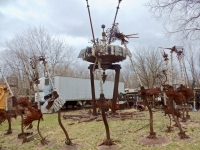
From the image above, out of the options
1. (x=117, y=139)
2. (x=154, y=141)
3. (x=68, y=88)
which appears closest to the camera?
(x=154, y=141)

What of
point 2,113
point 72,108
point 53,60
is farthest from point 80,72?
point 2,113

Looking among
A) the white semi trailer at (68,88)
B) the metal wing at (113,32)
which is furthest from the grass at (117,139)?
the white semi trailer at (68,88)

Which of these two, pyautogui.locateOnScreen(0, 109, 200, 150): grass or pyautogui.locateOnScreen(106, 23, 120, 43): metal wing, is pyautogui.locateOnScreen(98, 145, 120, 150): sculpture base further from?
pyautogui.locateOnScreen(106, 23, 120, 43): metal wing

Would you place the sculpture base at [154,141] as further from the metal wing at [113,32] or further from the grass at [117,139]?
the metal wing at [113,32]

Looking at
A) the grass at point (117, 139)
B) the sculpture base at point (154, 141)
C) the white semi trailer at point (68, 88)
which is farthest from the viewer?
the white semi trailer at point (68, 88)

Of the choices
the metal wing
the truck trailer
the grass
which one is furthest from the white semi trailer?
the metal wing

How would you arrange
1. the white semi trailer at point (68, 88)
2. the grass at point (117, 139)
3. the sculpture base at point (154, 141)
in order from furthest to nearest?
the white semi trailer at point (68, 88)
the sculpture base at point (154, 141)
the grass at point (117, 139)

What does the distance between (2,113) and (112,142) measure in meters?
4.01

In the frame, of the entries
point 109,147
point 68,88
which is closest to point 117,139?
point 109,147

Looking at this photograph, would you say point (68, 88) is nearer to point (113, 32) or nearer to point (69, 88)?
point (69, 88)

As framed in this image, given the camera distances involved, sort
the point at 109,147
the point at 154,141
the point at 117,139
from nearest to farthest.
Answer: the point at 109,147 < the point at 154,141 < the point at 117,139

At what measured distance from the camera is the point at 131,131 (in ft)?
23.3

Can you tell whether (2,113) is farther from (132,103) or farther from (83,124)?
(132,103)

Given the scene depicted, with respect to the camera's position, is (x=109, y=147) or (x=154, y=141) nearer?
(x=109, y=147)
